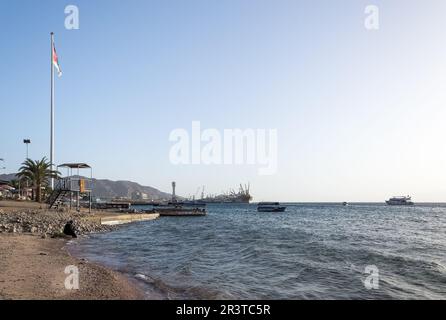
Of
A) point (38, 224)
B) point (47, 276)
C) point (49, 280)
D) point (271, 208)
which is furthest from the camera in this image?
point (271, 208)

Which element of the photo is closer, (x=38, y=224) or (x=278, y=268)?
(x=278, y=268)

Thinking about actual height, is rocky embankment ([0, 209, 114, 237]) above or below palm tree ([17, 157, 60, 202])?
below

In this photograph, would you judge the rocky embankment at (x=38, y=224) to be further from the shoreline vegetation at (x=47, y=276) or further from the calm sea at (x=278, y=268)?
the calm sea at (x=278, y=268)

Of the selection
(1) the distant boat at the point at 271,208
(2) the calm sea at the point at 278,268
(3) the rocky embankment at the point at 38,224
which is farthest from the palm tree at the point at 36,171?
(1) the distant boat at the point at 271,208

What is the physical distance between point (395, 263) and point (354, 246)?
8525mm

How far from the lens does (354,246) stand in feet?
109

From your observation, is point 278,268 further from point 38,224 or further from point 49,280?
point 38,224

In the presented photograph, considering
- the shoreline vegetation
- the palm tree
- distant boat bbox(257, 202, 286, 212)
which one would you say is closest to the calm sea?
the shoreline vegetation

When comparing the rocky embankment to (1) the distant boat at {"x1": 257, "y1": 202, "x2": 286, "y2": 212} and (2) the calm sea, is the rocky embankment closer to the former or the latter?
(2) the calm sea

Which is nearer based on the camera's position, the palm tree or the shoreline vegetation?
the shoreline vegetation

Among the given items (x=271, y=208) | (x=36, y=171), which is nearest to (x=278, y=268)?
→ (x=36, y=171)
